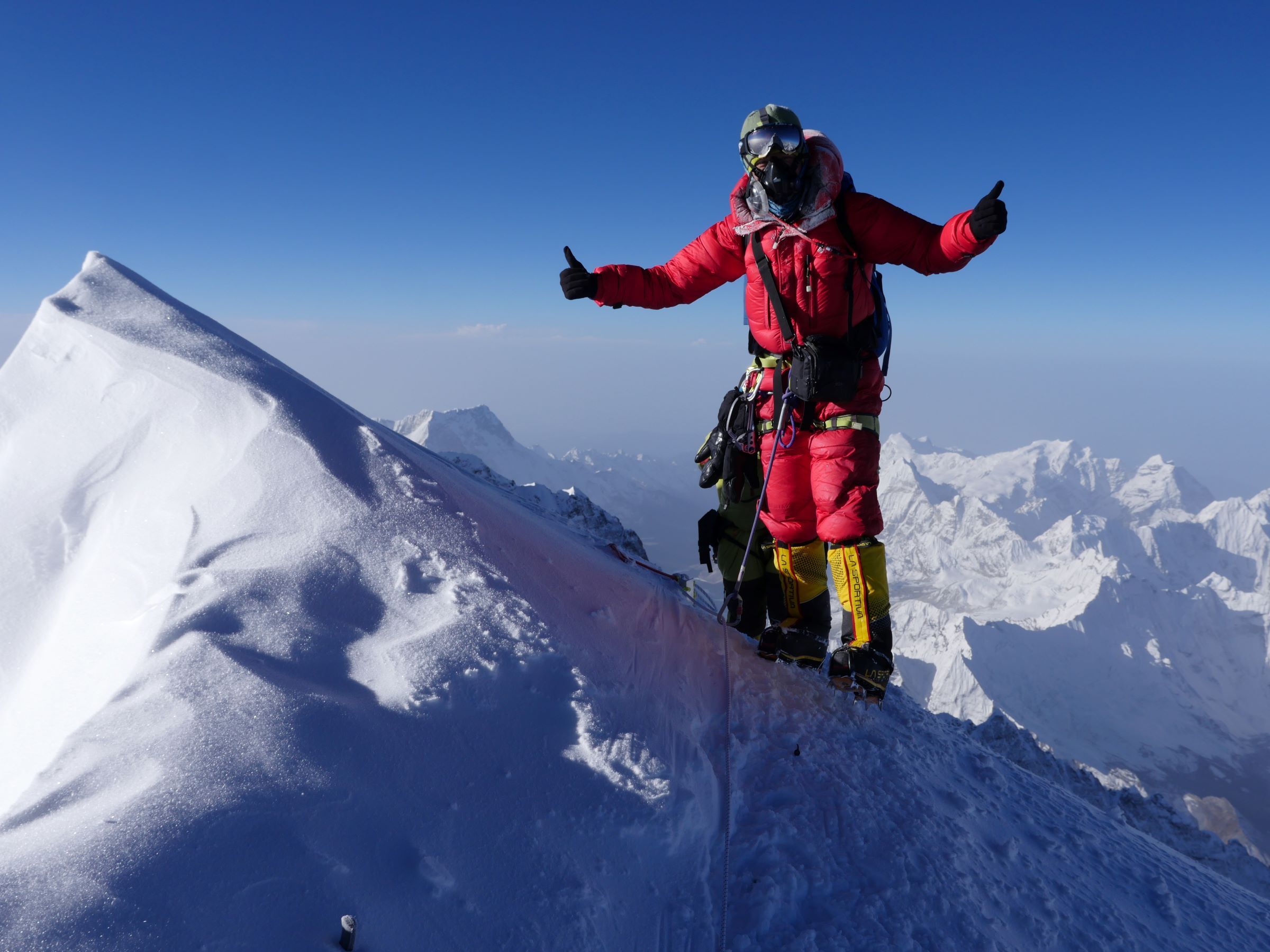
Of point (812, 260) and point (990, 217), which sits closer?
point (990, 217)

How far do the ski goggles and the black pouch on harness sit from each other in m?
1.36

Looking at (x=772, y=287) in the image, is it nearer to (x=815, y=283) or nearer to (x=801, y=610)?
(x=815, y=283)

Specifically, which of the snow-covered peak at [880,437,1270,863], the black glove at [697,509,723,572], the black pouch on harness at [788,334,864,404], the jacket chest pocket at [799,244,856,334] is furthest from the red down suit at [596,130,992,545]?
the snow-covered peak at [880,437,1270,863]

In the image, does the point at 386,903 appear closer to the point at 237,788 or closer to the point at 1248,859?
the point at 237,788

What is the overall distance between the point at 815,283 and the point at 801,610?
2.78 metres

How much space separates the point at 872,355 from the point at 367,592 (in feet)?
13.5

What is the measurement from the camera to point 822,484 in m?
4.85

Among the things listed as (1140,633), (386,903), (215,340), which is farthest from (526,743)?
(1140,633)

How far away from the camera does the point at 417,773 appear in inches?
104

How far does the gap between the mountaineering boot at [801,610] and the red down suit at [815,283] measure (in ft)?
0.47

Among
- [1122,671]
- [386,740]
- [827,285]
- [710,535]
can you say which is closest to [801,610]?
[710,535]

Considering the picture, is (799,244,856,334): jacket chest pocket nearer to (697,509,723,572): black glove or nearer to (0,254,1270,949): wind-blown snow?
(697,509,723,572): black glove

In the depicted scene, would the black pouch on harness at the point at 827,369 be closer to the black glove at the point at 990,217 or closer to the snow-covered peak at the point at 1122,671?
the black glove at the point at 990,217

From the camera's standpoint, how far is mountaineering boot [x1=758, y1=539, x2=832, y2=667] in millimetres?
5270
